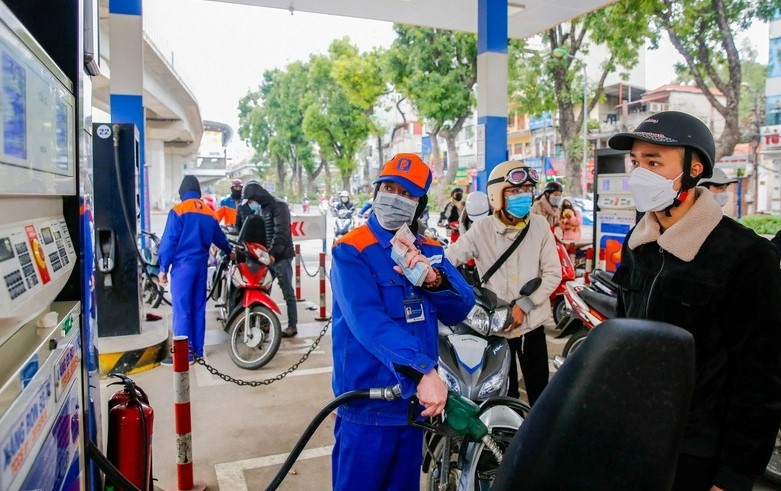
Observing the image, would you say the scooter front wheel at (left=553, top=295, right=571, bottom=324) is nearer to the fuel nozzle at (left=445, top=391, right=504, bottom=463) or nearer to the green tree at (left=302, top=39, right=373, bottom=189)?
the fuel nozzle at (left=445, top=391, right=504, bottom=463)

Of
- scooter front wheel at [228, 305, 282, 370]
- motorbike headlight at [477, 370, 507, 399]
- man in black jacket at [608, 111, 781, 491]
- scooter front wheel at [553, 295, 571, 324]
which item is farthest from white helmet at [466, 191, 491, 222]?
man in black jacket at [608, 111, 781, 491]

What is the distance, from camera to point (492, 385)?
3092mm

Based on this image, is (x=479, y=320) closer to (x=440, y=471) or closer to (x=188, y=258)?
(x=440, y=471)

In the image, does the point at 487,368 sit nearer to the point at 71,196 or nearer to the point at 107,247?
the point at 71,196

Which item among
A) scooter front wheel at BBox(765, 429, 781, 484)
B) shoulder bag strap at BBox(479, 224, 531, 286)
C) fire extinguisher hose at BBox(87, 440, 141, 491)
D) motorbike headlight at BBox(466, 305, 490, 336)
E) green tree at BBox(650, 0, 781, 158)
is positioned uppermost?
green tree at BBox(650, 0, 781, 158)

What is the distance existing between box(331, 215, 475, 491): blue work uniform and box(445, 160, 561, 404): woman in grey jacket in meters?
1.43

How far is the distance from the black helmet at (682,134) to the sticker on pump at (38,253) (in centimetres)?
178

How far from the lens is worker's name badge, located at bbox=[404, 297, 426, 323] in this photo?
90.8 inches

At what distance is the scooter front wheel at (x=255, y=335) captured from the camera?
5.82m

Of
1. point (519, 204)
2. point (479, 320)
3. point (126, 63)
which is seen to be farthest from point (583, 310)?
point (126, 63)

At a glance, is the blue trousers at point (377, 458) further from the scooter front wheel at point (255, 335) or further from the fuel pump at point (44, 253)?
the scooter front wheel at point (255, 335)

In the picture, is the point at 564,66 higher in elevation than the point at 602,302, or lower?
higher

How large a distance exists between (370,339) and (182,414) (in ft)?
5.53


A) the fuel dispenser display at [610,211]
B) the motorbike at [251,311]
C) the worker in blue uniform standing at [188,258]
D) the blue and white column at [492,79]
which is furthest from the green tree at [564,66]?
the worker in blue uniform standing at [188,258]
